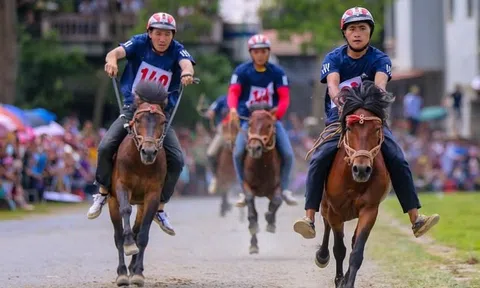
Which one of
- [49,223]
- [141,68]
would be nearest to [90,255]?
[141,68]

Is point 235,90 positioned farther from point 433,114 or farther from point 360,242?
point 433,114

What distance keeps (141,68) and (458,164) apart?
25393 mm

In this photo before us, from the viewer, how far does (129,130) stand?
12586mm

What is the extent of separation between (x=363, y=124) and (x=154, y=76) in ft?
10.3

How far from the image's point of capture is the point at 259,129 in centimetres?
1700

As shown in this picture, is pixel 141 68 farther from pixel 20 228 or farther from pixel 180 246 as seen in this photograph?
pixel 20 228

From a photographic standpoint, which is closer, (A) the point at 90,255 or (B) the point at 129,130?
(B) the point at 129,130

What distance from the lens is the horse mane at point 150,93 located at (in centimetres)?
1247

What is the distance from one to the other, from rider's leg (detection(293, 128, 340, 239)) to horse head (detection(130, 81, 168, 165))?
1567 mm

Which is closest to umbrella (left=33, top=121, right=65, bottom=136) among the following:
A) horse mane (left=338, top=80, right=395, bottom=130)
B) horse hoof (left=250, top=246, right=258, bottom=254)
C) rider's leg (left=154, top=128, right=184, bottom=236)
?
horse hoof (left=250, top=246, right=258, bottom=254)

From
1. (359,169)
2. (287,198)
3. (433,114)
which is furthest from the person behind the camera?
(433,114)

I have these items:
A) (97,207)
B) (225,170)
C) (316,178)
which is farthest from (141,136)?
(225,170)

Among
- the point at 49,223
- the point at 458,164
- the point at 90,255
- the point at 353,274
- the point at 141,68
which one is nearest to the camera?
the point at 353,274

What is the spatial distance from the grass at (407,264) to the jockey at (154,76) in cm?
255
